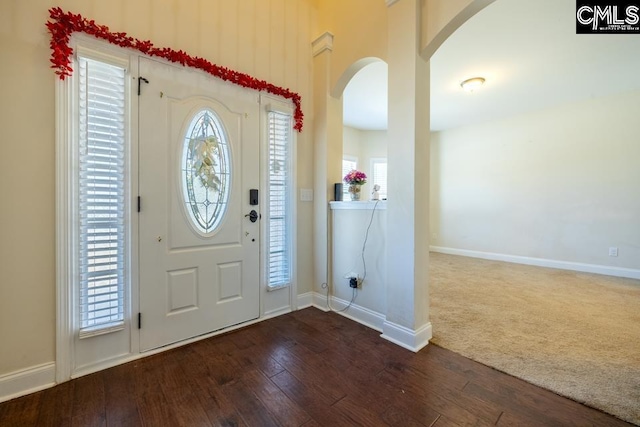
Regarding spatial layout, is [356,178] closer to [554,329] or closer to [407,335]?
[407,335]

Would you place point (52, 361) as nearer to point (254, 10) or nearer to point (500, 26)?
point (254, 10)

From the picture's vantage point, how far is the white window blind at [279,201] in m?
2.61

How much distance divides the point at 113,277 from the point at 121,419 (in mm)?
874

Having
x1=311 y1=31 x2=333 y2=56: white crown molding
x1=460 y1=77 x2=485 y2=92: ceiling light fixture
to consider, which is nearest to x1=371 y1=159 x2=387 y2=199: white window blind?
x1=460 y1=77 x2=485 y2=92: ceiling light fixture

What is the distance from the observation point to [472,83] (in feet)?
12.2

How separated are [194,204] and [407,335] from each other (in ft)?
6.67

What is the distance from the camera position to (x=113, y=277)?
1.79 m

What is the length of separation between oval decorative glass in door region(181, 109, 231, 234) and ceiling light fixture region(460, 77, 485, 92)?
140 inches

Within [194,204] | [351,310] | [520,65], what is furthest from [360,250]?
[520,65]

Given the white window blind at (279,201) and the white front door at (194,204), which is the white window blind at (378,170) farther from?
the white front door at (194,204)

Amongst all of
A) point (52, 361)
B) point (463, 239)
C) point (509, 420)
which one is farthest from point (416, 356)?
point (463, 239)

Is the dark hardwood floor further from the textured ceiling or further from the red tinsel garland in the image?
the textured ceiling

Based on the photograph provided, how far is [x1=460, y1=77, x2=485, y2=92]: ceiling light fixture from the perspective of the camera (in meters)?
3.67

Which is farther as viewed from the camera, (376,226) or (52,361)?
(376,226)
